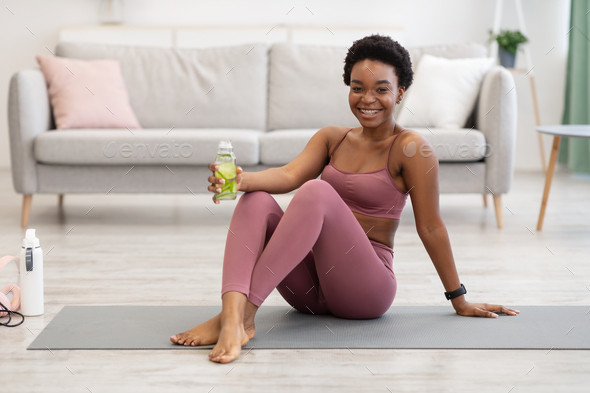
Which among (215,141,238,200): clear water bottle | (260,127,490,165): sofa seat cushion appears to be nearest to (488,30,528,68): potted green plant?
(260,127,490,165): sofa seat cushion

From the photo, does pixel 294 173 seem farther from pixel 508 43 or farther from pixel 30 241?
pixel 508 43

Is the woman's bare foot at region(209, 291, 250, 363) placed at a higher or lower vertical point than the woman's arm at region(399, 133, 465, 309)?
lower

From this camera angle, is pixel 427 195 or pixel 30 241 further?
pixel 30 241

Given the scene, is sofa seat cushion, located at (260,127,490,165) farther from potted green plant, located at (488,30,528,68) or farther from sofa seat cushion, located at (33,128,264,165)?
potted green plant, located at (488,30,528,68)

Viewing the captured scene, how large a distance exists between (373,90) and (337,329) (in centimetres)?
62

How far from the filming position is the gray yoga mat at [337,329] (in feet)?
4.97

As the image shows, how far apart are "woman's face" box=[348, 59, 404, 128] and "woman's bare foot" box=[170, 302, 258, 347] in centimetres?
55

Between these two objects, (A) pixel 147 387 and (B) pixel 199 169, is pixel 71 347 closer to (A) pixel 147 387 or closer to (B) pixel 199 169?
(A) pixel 147 387

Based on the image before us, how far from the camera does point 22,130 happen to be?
9.59ft

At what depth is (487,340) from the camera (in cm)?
153

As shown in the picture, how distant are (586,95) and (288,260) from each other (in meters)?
3.89

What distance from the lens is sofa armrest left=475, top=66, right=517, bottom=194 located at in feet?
9.57

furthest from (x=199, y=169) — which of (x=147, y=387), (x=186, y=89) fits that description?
(x=147, y=387)

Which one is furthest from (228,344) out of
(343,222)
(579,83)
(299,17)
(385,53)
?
(579,83)
